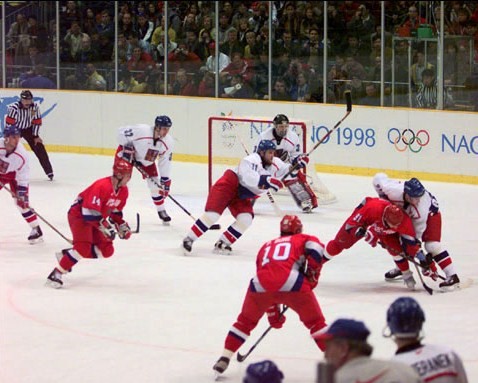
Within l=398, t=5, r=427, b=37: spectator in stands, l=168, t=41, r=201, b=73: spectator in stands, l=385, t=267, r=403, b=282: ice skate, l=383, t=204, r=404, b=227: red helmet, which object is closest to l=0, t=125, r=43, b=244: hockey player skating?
l=385, t=267, r=403, b=282: ice skate

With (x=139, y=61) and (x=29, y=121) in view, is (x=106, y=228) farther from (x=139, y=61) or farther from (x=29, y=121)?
(x=139, y=61)

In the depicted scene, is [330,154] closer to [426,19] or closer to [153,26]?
[426,19]

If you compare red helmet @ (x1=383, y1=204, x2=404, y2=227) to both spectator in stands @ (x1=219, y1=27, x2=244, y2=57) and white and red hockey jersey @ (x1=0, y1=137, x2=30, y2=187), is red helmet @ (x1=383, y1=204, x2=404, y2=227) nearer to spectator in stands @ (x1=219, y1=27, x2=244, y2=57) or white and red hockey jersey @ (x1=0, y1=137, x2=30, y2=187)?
white and red hockey jersey @ (x1=0, y1=137, x2=30, y2=187)

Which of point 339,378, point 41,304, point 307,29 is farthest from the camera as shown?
point 307,29

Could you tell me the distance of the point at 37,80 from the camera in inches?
664

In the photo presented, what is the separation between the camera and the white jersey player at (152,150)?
11.2 m

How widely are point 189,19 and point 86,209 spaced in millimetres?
7940

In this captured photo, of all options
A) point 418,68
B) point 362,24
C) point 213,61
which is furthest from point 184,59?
point 418,68

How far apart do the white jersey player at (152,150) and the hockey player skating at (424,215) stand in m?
3.19

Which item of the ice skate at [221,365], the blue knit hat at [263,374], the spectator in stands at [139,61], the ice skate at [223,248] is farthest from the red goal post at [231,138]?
the blue knit hat at [263,374]

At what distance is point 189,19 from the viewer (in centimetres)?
1596

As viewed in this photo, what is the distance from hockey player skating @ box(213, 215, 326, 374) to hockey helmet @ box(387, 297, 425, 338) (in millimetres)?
2156

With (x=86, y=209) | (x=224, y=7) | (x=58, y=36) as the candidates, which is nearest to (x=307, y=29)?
(x=224, y=7)

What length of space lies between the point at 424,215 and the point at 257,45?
731 cm
